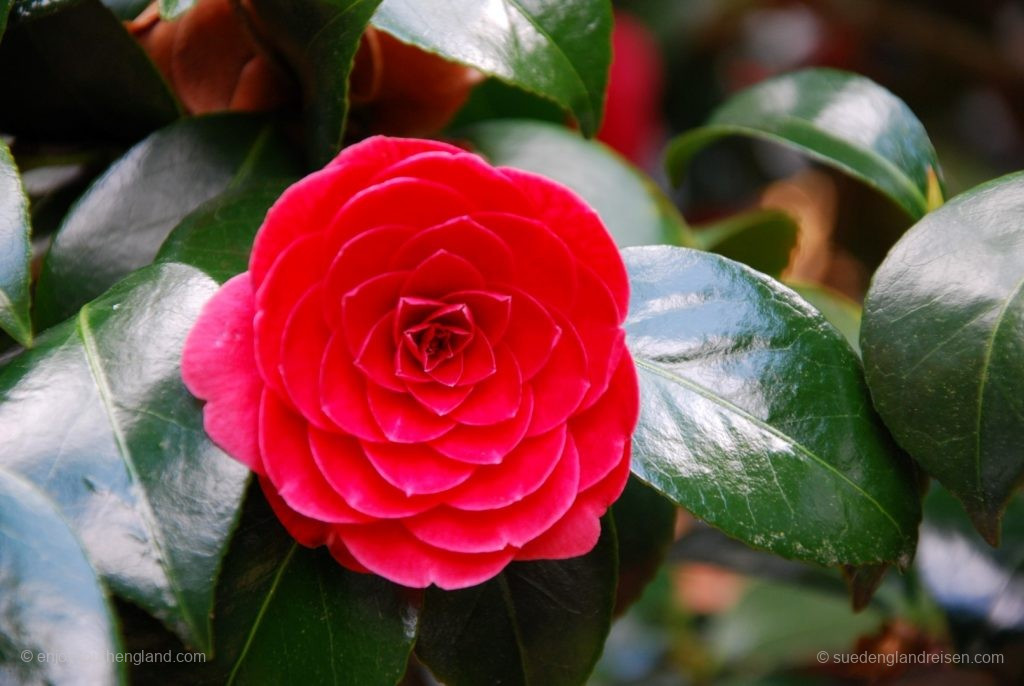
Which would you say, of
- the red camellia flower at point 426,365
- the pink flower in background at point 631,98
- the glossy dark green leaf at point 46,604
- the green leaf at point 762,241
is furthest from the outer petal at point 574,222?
the pink flower in background at point 631,98

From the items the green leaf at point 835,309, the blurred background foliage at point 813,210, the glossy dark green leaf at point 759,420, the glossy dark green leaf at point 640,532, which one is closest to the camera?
the glossy dark green leaf at point 759,420

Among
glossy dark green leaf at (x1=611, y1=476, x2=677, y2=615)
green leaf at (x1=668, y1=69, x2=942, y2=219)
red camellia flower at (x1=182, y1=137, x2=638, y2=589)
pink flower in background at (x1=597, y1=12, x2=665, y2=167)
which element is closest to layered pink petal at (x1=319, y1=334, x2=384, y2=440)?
red camellia flower at (x1=182, y1=137, x2=638, y2=589)

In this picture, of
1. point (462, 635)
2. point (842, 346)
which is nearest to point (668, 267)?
point (842, 346)

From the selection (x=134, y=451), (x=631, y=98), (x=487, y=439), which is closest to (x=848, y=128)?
(x=487, y=439)

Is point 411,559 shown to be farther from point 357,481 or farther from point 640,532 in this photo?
point 640,532

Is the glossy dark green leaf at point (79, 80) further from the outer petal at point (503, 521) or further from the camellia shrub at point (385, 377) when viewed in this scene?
the outer petal at point (503, 521)

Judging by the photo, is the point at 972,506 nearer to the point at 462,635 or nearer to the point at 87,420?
the point at 462,635
